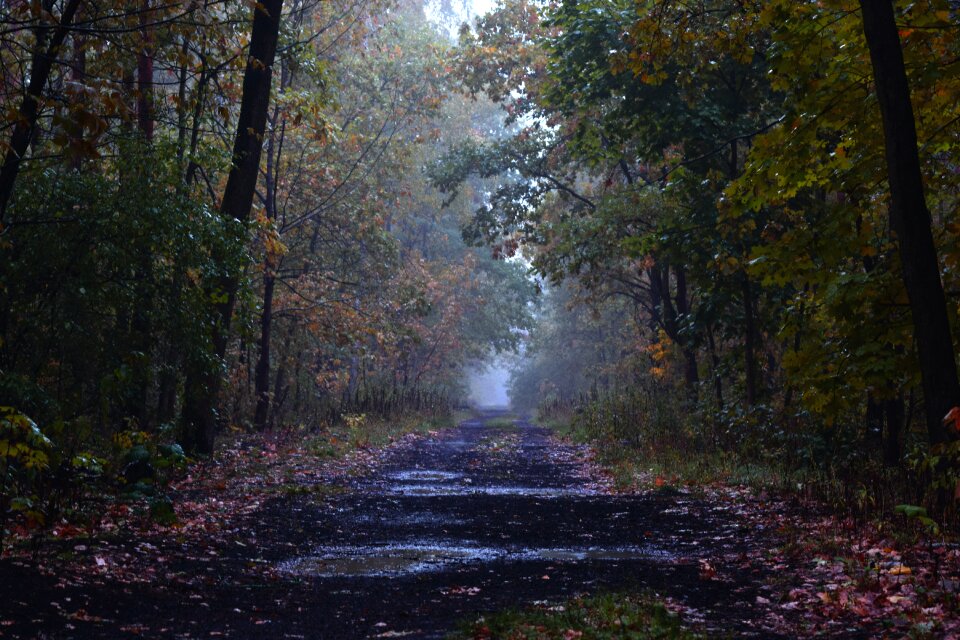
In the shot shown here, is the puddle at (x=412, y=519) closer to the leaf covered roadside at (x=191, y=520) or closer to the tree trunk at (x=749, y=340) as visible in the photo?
the leaf covered roadside at (x=191, y=520)

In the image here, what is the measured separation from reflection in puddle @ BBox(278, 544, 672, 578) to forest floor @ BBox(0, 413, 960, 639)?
0.03m

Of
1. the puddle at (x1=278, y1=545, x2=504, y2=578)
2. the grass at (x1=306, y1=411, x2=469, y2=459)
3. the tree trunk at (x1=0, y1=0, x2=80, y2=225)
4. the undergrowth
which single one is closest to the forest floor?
the puddle at (x1=278, y1=545, x2=504, y2=578)

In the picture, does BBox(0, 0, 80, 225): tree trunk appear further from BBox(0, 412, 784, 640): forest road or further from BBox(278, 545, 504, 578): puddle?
BBox(278, 545, 504, 578): puddle

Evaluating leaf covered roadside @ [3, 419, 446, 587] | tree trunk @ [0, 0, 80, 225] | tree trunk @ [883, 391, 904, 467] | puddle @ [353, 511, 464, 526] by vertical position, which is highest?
tree trunk @ [0, 0, 80, 225]

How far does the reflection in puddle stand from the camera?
7.43 metres

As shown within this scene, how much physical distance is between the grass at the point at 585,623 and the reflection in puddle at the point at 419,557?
2.03 m

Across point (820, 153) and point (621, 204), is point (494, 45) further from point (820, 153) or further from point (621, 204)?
point (820, 153)

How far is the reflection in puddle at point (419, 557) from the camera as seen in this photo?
743 centimetres

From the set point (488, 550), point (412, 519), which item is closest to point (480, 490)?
point (412, 519)

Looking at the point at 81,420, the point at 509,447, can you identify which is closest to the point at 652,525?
the point at 81,420

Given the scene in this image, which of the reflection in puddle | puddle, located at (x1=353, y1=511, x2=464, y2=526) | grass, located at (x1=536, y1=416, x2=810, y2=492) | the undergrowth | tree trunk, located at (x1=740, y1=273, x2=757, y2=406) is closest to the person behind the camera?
the reflection in puddle

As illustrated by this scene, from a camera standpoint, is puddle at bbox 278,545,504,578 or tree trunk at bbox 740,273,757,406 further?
tree trunk at bbox 740,273,757,406

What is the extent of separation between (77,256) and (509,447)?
15.4m

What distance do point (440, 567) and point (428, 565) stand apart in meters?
0.14
